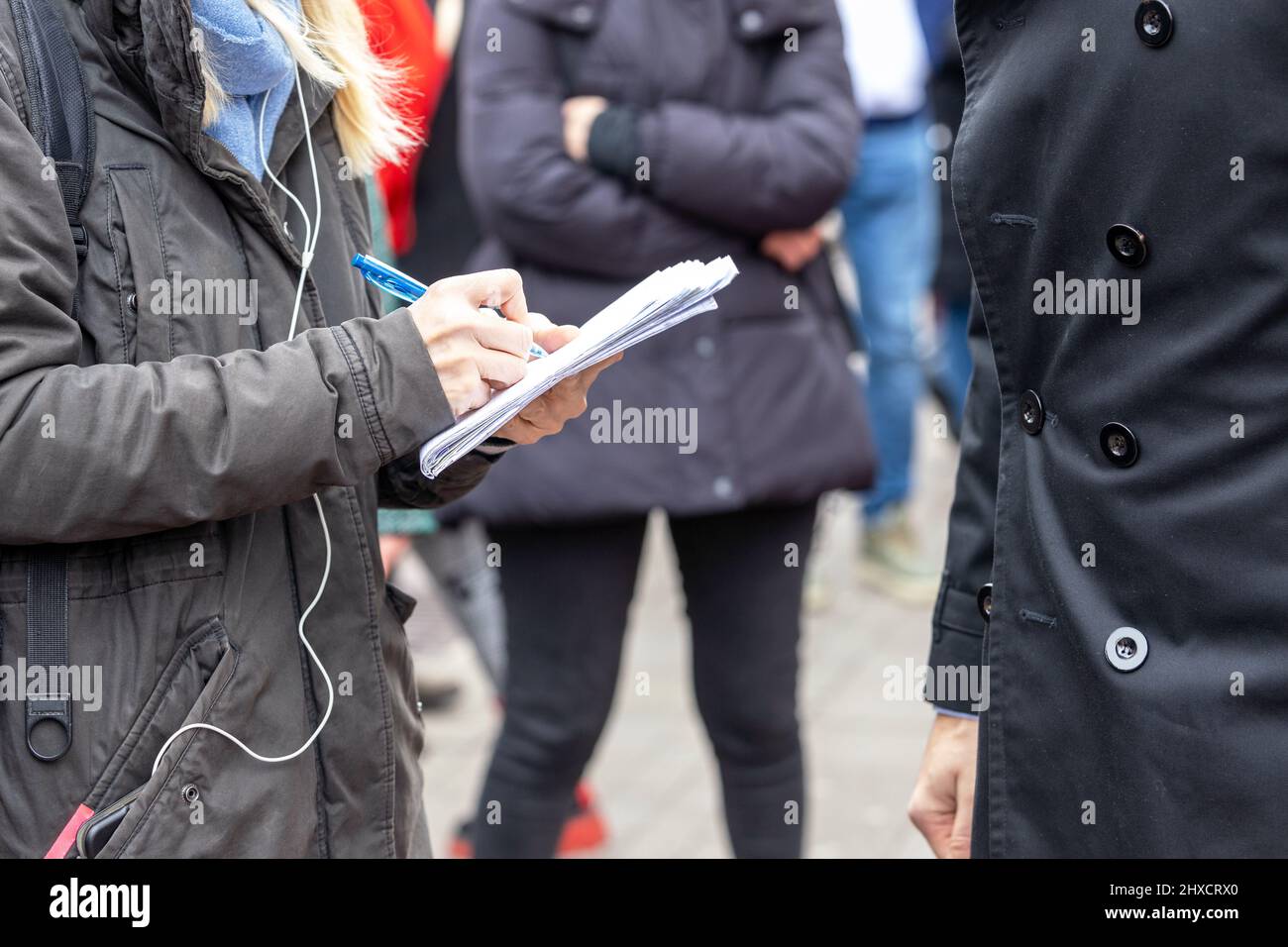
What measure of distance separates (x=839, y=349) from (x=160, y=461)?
1.81 meters

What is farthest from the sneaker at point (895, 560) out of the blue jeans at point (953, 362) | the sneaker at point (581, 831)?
the sneaker at point (581, 831)

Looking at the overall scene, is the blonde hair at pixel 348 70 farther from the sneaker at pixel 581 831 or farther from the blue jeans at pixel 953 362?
the blue jeans at pixel 953 362

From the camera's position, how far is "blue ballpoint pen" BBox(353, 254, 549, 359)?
1948 mm

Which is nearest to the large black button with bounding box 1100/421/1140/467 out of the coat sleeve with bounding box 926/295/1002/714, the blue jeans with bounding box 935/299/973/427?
the coat sleeve with bounding box 926/295/1002/714

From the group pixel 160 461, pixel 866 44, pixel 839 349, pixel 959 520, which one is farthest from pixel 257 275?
pixel 866 44

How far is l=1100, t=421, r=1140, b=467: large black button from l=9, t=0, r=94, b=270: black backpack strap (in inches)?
43.5

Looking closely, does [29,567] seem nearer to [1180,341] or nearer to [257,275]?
[257,275]

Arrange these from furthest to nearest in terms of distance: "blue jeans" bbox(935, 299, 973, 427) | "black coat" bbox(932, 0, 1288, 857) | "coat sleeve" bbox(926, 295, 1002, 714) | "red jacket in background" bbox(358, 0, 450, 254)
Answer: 1. "blue jeans" bbox(935, 299, 973, 427)
2. "red jacket in background" bbox(358, 0, 450, 254)
3. "coat sleeve" bbox(926, 295, 1002, 714)
4. "black coat" bbox(932, 0, 1288, 857)

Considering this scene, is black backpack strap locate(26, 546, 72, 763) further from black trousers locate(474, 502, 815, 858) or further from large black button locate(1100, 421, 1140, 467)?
black trousers locate(474, 502, 815, 858)

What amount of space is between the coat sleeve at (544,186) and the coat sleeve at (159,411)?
1.26 meters

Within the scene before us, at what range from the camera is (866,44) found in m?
5.54

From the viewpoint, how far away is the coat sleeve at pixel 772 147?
10.1 ft

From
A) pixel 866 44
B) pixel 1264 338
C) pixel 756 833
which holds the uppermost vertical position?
pixel 866 44

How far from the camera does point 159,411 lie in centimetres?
172
